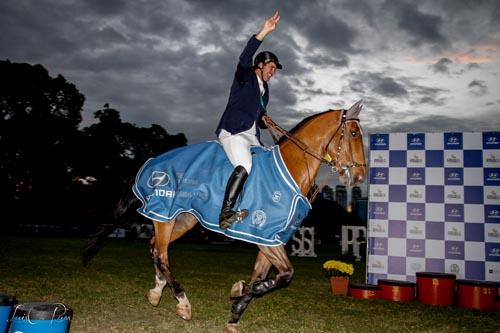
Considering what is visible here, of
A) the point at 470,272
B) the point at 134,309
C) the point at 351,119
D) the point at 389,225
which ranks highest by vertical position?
the point at 351,119

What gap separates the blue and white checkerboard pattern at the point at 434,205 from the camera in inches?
342

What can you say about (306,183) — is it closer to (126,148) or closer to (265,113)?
(265,113)

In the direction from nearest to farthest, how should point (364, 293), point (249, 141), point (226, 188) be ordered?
point (226, 188)
point (249, 141)
point (364, 293)

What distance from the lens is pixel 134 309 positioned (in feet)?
19.2

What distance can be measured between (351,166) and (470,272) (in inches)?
216

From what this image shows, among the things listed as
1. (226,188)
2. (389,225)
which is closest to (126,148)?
(389,225)

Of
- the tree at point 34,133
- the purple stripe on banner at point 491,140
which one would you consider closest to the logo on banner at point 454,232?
the purple stripe on banner at point 491,140

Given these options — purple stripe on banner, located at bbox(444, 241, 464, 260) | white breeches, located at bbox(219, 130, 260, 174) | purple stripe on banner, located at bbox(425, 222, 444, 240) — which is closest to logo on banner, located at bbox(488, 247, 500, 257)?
purple stripe on banner, located at bbox(444, 241, 464, 260)

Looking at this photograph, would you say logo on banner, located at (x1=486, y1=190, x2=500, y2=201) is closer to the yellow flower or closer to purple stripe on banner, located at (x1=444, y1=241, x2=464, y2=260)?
purple stripe on banner, located at (x1=444, y1=241, x2=464, y2=260)

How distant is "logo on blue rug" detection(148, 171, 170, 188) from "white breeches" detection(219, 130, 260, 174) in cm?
96

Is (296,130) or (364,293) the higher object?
(296,130)

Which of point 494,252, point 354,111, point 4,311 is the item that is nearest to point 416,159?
point 494,252

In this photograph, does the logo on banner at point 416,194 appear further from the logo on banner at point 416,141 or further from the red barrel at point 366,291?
the red barrel at point 366,291

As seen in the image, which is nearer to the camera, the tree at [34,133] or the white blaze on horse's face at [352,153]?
the white blaze on horse's face at [352,153]
